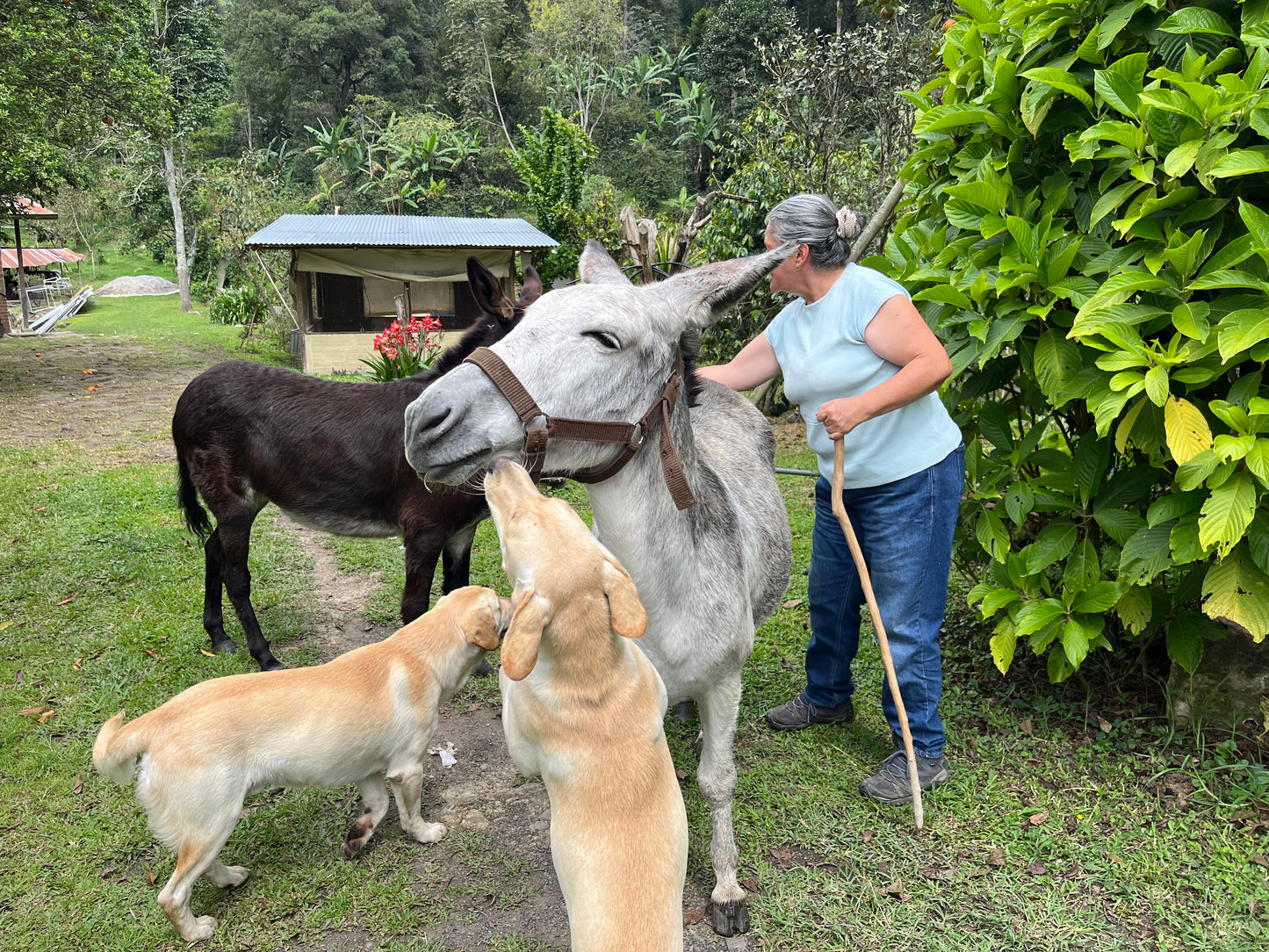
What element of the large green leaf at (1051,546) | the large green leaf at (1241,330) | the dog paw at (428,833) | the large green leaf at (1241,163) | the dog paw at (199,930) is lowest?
the dog paw at (428,833)

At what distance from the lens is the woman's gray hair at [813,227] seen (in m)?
3.17

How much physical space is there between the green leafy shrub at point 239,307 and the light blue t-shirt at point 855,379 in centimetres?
2351

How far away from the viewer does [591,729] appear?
2326mm

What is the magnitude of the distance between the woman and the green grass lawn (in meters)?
0.40

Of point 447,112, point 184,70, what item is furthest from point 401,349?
point 447,112

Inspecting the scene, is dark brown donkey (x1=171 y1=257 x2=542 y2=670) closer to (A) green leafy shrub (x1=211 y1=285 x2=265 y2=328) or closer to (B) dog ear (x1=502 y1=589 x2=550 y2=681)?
(B) dog ear (x1=502 y1=589 x2=550 y2=681)

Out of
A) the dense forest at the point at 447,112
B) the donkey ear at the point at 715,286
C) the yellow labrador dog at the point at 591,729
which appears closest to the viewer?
the yellow labrador dog at the point at 591,729

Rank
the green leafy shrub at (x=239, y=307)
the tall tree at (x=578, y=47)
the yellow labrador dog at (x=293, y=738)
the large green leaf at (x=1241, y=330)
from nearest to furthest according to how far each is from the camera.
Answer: the yellow labrador dog at (x=293, y=738)
the large green leaf at (x=1241, y=330)
the green leafy shrub at (x=239, y=307)
the tall tree at (x=578, y=47)

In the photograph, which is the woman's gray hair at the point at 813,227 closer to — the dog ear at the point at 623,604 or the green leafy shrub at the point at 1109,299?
the green leafy shrub at the point at 1109,299

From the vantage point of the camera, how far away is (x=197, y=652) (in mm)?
4977

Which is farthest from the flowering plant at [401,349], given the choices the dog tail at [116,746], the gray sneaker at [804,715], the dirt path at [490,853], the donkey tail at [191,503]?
the dog tail at [116,746]

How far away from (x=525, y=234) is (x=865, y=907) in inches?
773

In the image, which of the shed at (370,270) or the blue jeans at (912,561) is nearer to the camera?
the blue jeans at (912,561)

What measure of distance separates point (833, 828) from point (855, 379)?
1968 mm
